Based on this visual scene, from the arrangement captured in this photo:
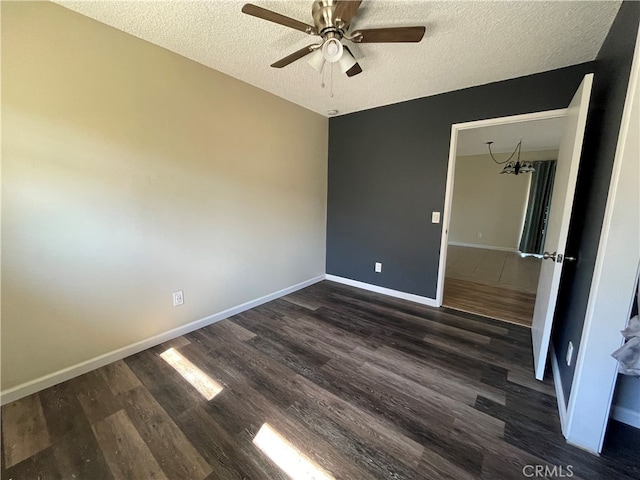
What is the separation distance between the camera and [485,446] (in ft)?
4.25

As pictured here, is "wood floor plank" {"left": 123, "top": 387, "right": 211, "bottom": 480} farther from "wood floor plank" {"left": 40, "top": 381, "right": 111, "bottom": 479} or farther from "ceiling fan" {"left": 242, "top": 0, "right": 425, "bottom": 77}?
"ceiling fan" {"left": 242, "top": 0, "right": 425, "bottom": 77}

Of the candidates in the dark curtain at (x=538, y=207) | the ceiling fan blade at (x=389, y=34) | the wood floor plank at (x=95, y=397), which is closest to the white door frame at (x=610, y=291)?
the ceiling fan blade at (x=389, y=34)

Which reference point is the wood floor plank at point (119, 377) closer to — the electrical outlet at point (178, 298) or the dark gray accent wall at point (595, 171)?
the electrical outlet at point (178, 298)

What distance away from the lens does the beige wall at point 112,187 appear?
148 centimetres

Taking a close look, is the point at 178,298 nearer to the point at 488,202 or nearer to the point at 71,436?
the point at 71,436

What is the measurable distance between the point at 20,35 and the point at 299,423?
2728 mm

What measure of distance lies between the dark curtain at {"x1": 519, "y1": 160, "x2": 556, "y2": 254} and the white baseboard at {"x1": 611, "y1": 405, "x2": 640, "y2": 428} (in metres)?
5.49

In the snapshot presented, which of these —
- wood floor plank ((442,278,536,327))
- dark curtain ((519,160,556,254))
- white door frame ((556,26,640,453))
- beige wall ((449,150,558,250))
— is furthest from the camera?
beige wall ((449,150,558,250))

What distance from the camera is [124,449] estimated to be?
126 cm

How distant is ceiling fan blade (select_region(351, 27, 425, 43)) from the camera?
142 centimetres

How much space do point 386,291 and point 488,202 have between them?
17.3 feet

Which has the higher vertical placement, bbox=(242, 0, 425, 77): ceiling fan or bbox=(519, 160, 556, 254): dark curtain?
bbox=(242, 0, 425, 77): ceiling fan

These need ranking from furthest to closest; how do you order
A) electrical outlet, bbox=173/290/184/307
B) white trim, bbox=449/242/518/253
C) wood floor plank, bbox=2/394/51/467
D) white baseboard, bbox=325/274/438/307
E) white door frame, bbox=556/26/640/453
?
white trim, bbox=449/242/518/253 → white baseboard, bbox=325/274/438/307 → electrical outlet, bbox=173/290/184/307 → wood floor plank, bbox=2/394/51/467 → white door frame, bbox=556/26/640/453

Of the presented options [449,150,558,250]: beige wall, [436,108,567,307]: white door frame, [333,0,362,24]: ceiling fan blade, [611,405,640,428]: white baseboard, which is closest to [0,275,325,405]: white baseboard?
[436,108,567,307]: white door frame
